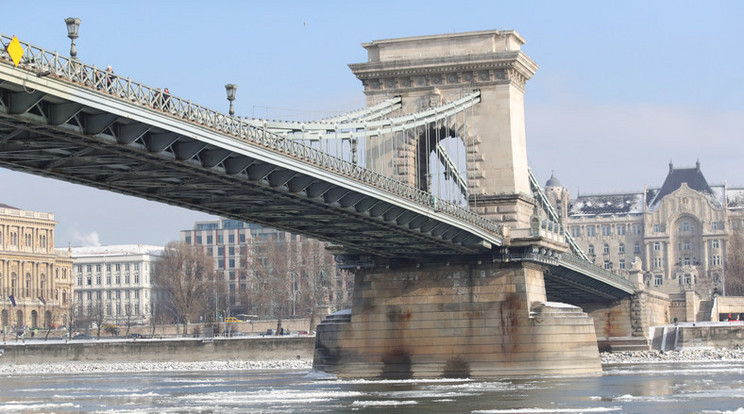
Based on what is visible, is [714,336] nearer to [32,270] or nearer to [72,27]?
[72,27]

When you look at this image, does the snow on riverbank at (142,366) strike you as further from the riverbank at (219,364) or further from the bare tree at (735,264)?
the bare tree at (735,264)

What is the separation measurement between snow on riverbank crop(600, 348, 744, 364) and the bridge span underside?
105 feet

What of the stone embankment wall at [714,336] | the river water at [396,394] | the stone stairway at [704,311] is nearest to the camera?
the river water at [396,394]

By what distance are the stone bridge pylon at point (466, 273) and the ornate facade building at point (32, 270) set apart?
96615mm

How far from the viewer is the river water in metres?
47.1

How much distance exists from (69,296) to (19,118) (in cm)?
14596

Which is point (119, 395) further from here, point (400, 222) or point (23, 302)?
point (23, 302)

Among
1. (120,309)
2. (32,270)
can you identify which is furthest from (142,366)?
(120,309)

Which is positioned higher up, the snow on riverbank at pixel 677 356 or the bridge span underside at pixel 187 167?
the bridge span underside at pixel 187 167

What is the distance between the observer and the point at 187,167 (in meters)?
43.7

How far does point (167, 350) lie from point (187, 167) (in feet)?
186

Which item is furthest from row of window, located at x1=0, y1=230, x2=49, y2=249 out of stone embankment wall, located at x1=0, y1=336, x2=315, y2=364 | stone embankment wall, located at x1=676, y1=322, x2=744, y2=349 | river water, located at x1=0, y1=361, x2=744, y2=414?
river water, located at x1=0, y1=361, x2=744, y2=414

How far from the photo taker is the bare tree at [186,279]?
483 feet

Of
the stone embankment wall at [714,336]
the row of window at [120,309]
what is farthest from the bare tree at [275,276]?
the stone embankment wall at [714,336]
